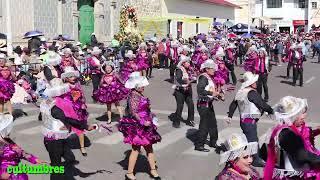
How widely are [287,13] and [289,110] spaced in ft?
227


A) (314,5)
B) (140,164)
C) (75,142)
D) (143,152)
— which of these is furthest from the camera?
(314,5)

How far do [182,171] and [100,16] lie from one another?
2127cm

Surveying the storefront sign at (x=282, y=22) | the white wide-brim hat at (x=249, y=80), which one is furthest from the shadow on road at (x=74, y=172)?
the storefront sign at (x=282, y=22)

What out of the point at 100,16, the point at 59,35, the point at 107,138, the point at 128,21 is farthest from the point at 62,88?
the point at 128,21

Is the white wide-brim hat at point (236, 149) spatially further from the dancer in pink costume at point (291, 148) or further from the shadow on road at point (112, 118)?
the shadow on road at point (112, 118)

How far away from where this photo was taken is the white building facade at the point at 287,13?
70.4 m

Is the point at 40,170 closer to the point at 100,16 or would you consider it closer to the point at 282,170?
the point at 282,170

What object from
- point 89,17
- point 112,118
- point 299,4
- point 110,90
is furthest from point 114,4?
point 299,4

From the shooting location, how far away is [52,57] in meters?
12.0

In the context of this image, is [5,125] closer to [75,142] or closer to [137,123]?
[137,123]

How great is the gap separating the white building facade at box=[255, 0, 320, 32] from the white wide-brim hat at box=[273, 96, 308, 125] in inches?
2602

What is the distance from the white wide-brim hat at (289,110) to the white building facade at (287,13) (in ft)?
217

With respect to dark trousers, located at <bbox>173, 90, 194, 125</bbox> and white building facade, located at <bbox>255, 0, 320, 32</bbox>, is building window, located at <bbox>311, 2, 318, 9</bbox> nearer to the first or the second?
white building facade, located at <bbox>255, 0, 320, 32</bbox>

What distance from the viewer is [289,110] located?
5.21 m
